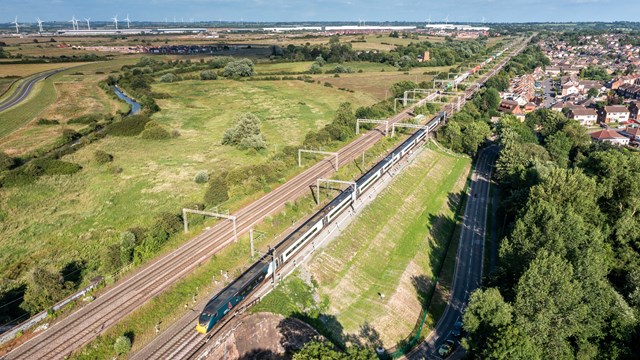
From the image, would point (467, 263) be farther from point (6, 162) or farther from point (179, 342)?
point (6, 162)

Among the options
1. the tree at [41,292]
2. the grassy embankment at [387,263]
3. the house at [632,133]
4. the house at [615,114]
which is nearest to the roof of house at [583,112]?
the house at [615,114]

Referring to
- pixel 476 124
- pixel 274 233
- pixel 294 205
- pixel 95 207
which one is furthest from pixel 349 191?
pixel 476 124

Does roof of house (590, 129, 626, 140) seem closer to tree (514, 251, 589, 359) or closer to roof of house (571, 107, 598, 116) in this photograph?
roof of house (571, 107, 598, 116)

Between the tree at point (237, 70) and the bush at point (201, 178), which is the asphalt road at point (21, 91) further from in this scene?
the bush at point (201, 178)

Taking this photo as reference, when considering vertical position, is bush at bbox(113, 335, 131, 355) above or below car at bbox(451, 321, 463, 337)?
above

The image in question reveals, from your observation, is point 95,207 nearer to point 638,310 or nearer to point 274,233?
point 274,233

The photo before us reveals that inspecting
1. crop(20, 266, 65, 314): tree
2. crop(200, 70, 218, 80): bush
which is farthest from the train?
crop(200, 70, 218, 80): bush
